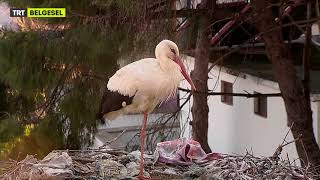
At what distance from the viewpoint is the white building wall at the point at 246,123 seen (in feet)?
26.9

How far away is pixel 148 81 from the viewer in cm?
417

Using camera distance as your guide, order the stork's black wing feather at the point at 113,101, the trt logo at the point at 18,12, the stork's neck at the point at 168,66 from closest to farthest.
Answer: the stork's neck at the point at 168,66
the stork's black wing feather at the point at 113,101
the trt logo at the point at 18,12

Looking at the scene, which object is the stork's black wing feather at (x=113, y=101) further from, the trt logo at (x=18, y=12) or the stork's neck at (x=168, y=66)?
the trt logo at (x=18, y=12)

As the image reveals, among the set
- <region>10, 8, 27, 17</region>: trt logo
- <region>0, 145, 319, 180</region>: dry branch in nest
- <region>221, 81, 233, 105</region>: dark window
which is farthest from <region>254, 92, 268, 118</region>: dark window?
<region>0, 145, 319, 180</region>: dry branch in nest

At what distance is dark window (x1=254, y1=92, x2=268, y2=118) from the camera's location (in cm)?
867

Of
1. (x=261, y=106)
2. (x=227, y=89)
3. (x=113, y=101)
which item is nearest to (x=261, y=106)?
(x=261, y=106)

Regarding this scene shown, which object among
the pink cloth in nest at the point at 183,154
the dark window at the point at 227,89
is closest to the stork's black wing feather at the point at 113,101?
the pink cloth in nest at the point at 183,154

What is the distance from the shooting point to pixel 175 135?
8305 mm

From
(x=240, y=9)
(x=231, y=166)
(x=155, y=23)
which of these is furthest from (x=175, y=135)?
(x=231, y=166)

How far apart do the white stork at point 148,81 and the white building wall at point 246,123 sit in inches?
127

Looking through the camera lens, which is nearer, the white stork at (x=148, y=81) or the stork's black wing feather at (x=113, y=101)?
the white stork at (x=148, y=81)

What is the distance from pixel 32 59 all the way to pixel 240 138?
156 inches

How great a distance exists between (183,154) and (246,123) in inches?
180

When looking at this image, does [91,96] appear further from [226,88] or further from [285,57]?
[226,88]
